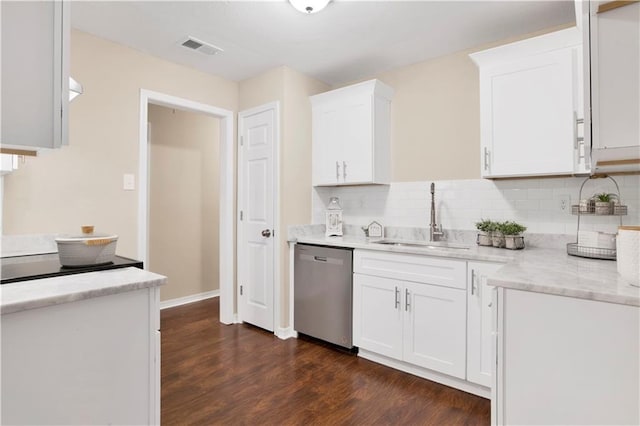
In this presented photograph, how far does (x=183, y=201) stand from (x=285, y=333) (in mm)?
2116

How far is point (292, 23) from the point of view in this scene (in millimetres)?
2408

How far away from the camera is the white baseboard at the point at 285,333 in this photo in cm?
309

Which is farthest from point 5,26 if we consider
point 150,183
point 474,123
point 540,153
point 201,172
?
point 201,172

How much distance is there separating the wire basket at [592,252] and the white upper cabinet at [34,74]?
244 cm

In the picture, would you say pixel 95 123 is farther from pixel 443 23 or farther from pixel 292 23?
pixel 443 23

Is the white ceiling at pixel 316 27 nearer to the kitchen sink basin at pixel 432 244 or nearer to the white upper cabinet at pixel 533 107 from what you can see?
the white upper cabinet at pixel 533 107

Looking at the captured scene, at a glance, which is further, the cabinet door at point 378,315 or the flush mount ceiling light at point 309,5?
the cabinet door at point 378,315

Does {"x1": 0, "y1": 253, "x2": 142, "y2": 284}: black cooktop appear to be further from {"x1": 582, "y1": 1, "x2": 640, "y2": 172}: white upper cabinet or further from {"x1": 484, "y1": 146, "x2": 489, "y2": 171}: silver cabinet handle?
{"x1": 484, "y1": 146, "x2": 489, "y2": 171}: silver cabinet handle

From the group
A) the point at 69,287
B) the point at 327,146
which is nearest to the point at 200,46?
the point at 327,146

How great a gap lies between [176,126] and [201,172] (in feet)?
2.03

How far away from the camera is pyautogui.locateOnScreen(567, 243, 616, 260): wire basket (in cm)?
177

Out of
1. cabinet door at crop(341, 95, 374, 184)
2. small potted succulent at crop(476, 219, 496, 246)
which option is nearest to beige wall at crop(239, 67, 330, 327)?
cabinet door at crop(341, 95, 374, 184)

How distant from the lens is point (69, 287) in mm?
1149

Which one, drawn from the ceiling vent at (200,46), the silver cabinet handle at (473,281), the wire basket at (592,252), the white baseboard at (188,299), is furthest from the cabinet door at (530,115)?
the white baseboard at (188,299)
